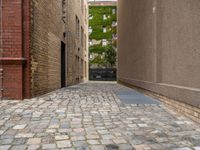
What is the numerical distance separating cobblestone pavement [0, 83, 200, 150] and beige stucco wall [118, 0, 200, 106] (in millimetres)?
725

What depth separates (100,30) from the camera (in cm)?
5100

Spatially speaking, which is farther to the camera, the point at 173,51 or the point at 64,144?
the point at 173,51

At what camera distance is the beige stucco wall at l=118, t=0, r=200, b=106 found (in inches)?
266

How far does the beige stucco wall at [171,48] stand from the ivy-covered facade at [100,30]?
121 feet

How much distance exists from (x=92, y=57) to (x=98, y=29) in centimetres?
450

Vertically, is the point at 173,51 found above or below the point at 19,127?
above

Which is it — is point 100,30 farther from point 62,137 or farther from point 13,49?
point 62,137

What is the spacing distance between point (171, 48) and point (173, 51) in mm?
239

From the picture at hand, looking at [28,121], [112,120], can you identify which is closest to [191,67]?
[112,120]

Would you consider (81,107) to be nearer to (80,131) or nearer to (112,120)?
(112,120)

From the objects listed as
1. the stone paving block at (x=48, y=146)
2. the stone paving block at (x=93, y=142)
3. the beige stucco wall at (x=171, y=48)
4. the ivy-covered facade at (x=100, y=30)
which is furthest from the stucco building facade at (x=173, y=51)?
the ivy-covered facade at (x=100, y=30)

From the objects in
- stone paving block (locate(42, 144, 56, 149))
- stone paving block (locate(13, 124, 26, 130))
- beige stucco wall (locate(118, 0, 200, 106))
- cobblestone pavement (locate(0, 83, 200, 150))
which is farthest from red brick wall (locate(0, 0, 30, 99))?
stone paving block (locate(42, 144, 56, 149))

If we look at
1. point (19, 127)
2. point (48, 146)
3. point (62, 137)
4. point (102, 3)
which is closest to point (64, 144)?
point (48, 146)

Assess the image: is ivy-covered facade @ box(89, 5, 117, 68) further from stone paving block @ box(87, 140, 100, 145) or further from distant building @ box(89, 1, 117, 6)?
stone paving block @ box(87, 140, 100, 145)
